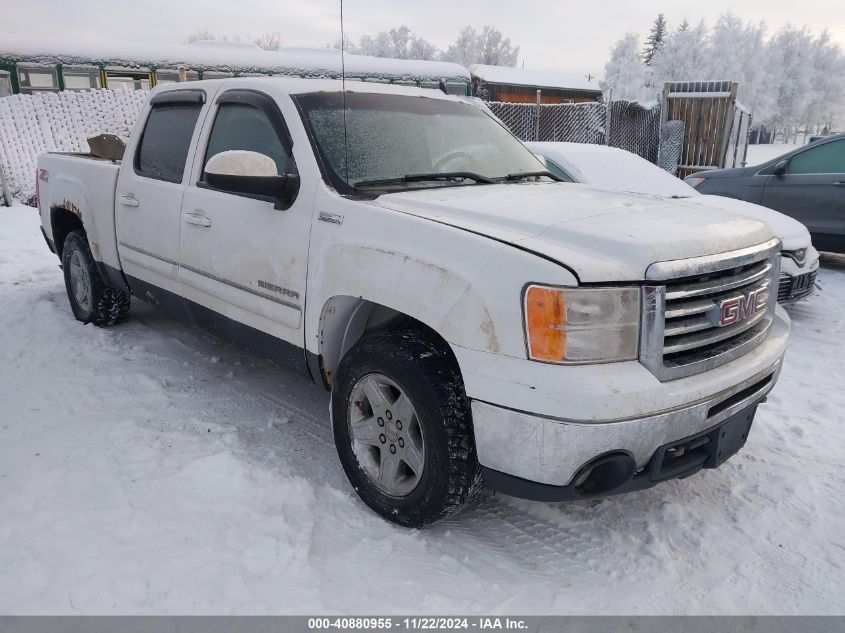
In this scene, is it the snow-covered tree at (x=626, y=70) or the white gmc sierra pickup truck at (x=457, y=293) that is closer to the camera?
the white gmc sierra pickup truck at (x=457, y=293)

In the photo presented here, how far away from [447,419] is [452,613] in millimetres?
676

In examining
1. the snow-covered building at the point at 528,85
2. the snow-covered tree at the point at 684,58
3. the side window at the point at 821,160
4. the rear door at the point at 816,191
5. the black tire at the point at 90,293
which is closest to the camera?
the black tire at the point at 90,293

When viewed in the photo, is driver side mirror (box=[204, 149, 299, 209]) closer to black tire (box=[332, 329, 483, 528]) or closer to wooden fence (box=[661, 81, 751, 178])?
black tire (box=[332, 329, 483, 528])

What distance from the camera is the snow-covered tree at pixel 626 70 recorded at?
73562 mm

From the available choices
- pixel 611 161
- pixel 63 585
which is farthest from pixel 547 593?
pixel 611 161

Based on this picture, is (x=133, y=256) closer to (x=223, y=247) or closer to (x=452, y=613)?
(x=223, y=247)

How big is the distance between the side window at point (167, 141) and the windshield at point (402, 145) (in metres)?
1.07

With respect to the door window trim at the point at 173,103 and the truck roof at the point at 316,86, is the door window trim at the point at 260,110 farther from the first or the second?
the door window trim at the point at 173,103

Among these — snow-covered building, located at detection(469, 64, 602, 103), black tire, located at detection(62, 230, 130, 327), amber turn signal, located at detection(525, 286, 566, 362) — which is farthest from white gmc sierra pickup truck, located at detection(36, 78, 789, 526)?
snow-covered building, located at detection(469, 64, 602, 103)

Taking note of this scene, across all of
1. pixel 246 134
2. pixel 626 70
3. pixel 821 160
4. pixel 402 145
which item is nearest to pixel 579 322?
pixel 402 145

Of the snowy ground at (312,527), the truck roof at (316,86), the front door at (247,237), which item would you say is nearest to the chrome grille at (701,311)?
the snowy ground at (312,527)

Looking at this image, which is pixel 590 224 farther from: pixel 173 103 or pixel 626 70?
pixel 626 70

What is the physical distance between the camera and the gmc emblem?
2320 mm

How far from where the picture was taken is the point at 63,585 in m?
2.21
